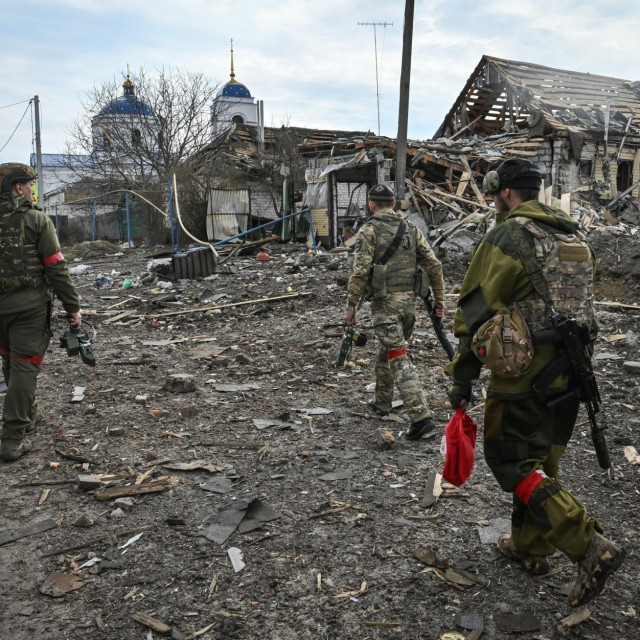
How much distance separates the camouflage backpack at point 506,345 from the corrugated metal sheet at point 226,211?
17.7 m

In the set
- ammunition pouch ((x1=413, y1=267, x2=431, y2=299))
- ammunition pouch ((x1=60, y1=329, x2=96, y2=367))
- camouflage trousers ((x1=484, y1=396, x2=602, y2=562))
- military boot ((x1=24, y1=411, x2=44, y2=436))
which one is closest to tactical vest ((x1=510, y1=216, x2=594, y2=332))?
camouflage trousers ((x1=484, y1=396, x2=602, y2=562))

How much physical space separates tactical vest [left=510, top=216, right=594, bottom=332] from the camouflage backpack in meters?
0.10

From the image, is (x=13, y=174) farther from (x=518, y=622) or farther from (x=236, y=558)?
(x=518, y=622)

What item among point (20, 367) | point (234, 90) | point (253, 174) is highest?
point (234, 90)

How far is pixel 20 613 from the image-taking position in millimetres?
2598

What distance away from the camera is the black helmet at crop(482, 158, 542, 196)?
266 cm

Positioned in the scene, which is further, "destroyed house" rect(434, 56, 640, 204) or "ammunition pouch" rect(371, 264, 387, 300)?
"destroyed house" rect(434, 56, 640, 204)

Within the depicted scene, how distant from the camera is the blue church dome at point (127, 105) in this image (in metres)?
29.6

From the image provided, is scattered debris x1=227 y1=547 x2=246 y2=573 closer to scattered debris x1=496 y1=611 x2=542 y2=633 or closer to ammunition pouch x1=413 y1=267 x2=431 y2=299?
scattered debris x1=496 y1=611 x2=542 y2=633

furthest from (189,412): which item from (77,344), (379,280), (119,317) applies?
(119,317)

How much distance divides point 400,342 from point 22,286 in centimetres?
280

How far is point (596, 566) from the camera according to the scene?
2332 mm

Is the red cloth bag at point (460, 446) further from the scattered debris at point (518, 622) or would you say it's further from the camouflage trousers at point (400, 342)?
the camouflage trousers at point (400, 342)

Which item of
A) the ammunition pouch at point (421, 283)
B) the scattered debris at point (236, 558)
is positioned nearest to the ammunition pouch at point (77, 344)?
the scattered debris at point (236, 558)
